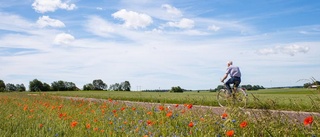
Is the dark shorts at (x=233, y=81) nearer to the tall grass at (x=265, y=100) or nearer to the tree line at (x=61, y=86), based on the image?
the tall grass at (x=265, y=100)

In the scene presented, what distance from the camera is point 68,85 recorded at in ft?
262

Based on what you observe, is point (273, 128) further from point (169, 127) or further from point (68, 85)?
point (68, 85)

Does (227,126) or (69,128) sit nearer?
(227,126)

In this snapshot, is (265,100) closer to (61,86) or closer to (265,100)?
(265,100)

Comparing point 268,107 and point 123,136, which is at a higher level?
point 268,107

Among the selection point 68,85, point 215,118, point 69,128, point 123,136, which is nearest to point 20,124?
point 69,128

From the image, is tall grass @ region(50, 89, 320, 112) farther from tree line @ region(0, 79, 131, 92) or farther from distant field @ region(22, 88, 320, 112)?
tree line @ region(0, 79, 131, 92)

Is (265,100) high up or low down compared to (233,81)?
down

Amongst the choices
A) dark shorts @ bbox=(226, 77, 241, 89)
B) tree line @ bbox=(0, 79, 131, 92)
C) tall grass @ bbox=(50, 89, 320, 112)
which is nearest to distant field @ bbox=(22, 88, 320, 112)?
tall grass @ bbox=(50, 89, 320, 112)

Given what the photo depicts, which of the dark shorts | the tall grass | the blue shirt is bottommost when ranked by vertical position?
the tall grass

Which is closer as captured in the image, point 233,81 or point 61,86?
point 233,81

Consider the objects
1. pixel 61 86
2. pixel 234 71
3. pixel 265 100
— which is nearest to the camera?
pixel 265 100

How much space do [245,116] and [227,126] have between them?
1.16 ft

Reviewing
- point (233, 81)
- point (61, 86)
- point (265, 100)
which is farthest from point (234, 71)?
point (61, 86)
